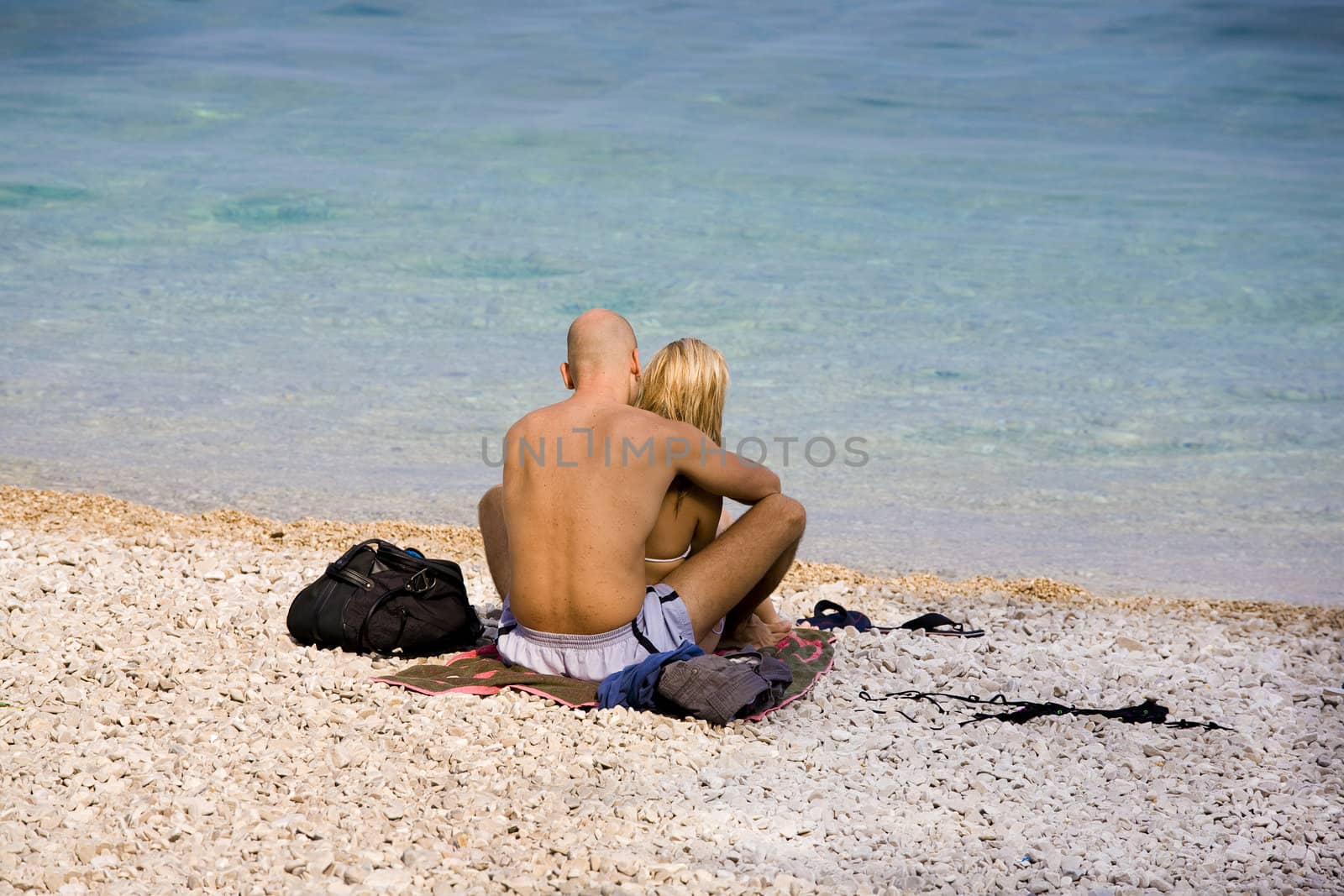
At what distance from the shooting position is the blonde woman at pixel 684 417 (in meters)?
4.34

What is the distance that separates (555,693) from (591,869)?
1.14 metres

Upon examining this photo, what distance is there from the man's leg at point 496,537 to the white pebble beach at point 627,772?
2.07 feet

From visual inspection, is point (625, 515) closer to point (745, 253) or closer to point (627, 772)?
point (627, 772)

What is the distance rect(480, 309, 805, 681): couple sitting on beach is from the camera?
13.3 feet

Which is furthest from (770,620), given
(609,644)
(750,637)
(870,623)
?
(609,644)

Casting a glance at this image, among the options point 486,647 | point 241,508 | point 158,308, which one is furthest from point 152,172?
point 486,647

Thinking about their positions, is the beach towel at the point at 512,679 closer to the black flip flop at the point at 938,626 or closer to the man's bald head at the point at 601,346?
the black flip flop at the point at 938,626

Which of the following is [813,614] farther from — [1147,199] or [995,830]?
[1147,199]

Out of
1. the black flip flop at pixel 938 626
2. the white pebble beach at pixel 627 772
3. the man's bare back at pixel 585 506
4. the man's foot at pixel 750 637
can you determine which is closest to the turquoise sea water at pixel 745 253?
the black flip flop at pixel 938 626

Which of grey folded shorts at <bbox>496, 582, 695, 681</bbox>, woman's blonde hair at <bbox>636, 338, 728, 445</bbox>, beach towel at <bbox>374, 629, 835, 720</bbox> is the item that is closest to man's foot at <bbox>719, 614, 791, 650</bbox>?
beach towel at <bbox>374, 629, 835, 720</bbox>

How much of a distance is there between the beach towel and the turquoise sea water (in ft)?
9.28

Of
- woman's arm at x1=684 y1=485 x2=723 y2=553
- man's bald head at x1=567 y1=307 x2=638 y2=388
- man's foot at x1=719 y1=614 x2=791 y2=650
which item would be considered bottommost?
man's foot at x1=719 y1=614 x2=791 y2=650

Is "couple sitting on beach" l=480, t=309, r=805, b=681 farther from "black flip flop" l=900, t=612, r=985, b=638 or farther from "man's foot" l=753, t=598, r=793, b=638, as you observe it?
"black flip flop" l=900, t=612, r=985, b=638

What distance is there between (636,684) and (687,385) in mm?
1045
